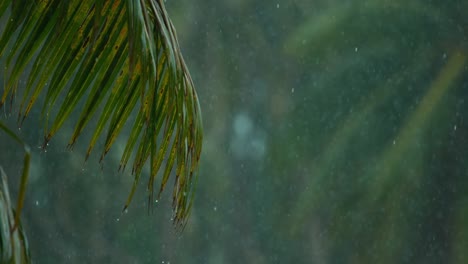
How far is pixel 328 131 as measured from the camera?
3861 mm

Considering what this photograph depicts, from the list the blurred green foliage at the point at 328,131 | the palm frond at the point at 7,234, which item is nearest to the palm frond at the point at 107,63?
the palm frond at the point at 7,234

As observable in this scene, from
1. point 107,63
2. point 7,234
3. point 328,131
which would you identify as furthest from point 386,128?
point 7,234

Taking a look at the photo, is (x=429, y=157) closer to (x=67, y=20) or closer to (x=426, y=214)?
(x=426, y=214)

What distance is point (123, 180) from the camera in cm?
338

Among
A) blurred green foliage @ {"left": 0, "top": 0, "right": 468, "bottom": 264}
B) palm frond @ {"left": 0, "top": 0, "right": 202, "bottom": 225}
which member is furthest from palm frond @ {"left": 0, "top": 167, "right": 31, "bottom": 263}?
blurred green foliage @ {"left": 0, "top": 0, "right": 468, "bottom": 264}

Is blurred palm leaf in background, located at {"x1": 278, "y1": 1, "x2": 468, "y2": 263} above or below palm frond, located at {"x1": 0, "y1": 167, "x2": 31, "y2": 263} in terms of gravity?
below

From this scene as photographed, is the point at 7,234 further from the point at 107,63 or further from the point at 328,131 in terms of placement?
the point at 328,131

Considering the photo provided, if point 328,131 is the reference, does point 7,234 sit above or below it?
above

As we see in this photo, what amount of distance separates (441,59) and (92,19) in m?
3.16

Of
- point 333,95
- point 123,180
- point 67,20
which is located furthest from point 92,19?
point 333,95

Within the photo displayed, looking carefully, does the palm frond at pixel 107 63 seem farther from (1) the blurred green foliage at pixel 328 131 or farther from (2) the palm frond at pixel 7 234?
(1) the blurred green foliage at pixel 328 131

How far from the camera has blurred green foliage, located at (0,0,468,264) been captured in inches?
145

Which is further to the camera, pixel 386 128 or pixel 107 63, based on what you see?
pixel 386 128

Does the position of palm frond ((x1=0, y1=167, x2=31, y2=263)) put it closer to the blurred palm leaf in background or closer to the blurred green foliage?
the blurred green foliage
